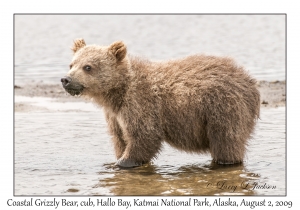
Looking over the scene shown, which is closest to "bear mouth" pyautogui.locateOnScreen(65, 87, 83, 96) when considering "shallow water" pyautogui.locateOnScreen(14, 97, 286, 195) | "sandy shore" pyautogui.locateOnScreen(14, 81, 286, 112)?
"shallow water" pyautogui.locateOnScreen(14, 97, 286, 195)

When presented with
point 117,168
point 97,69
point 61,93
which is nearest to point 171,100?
point 97,69

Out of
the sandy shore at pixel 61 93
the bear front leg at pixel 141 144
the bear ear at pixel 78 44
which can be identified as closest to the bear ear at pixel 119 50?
the bear ear at pixel 78 44

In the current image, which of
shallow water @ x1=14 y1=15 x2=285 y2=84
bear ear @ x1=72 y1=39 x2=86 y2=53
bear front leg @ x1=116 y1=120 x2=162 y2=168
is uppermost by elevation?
shallow water @ x1=14 y1=15 x2=285 y2=84

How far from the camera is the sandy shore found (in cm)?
1399

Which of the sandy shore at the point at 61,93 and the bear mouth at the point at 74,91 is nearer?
the bear mouth at the point at 74,91

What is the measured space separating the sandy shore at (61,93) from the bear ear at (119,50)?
496cm

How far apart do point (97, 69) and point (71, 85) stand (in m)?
0.52

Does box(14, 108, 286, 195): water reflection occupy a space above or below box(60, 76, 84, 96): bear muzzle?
below

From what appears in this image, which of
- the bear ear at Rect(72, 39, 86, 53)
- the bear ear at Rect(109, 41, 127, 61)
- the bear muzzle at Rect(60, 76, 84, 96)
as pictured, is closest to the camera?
the bear muzzle at Rect(60, 76, 84, 96)

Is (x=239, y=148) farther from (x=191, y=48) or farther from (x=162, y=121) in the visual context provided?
(x=191, y=48)

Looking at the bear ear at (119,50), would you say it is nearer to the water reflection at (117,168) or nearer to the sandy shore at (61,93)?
the water reflection at (117,168)

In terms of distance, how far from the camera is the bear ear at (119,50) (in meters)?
9.45

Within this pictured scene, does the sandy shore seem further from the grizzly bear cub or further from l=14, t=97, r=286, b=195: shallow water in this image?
the grizzly bear cub

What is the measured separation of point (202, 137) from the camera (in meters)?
9.41
